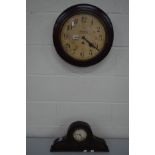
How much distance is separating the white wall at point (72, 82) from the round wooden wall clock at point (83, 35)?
0.05 metres

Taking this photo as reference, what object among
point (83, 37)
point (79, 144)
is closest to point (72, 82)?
point (83, 37)

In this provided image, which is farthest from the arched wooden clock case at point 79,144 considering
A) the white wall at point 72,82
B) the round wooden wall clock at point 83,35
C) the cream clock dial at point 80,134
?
the round wooden wall clock at point 83,35

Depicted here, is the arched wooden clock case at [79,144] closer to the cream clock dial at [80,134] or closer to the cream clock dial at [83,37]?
the cream clock dial at [80,134]

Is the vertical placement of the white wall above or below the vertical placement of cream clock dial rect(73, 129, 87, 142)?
above

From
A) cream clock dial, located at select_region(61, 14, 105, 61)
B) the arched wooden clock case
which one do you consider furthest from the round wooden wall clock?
the arched wooden clock case

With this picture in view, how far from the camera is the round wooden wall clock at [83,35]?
1.79 metres

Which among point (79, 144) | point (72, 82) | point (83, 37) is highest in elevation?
point (83, 37)

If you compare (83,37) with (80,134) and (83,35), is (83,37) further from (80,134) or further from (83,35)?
(80,134)

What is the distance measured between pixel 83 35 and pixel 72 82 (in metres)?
0.34

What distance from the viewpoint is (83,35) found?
181 centimetres

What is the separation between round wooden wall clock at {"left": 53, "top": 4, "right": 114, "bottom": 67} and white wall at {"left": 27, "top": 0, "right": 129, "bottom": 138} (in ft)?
0.16

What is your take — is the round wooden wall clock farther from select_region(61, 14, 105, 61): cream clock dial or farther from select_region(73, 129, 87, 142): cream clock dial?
select_region(73, 129, 87, 142): cream clock dial

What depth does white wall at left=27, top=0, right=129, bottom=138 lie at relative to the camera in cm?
182
